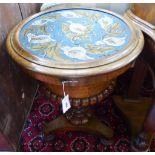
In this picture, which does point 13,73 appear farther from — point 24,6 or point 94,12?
point 94,12

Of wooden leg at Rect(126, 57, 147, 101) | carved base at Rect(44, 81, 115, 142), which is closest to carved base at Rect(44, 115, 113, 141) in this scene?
carved base at Rect(44, 81, 115, 142)

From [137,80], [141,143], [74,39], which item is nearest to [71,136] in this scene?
[141,143]

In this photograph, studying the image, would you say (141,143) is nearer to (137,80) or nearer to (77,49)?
(137,80)

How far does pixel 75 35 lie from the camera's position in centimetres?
81

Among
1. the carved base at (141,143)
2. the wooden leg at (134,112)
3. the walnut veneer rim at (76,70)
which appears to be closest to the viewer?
the walnut veneer rim at (76,70)

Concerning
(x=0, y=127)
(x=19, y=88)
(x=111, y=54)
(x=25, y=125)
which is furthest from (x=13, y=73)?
(x=111, y=54)

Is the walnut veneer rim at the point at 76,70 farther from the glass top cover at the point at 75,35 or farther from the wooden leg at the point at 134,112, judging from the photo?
the wooden leg at the point at 134,112

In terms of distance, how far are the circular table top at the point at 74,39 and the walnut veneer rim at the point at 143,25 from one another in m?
0.04

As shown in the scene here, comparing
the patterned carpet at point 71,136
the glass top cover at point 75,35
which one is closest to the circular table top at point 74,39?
the glass top cover at point 75,35

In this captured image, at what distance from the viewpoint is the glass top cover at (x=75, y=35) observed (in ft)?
2.31

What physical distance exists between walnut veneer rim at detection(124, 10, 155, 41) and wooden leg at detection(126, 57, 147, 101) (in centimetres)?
25

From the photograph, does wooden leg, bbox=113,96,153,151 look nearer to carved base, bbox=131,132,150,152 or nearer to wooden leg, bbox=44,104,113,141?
carved base, bbox=131,132,150,152

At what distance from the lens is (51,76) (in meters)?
0.66

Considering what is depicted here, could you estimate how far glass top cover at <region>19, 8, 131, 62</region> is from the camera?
2.31 ft
